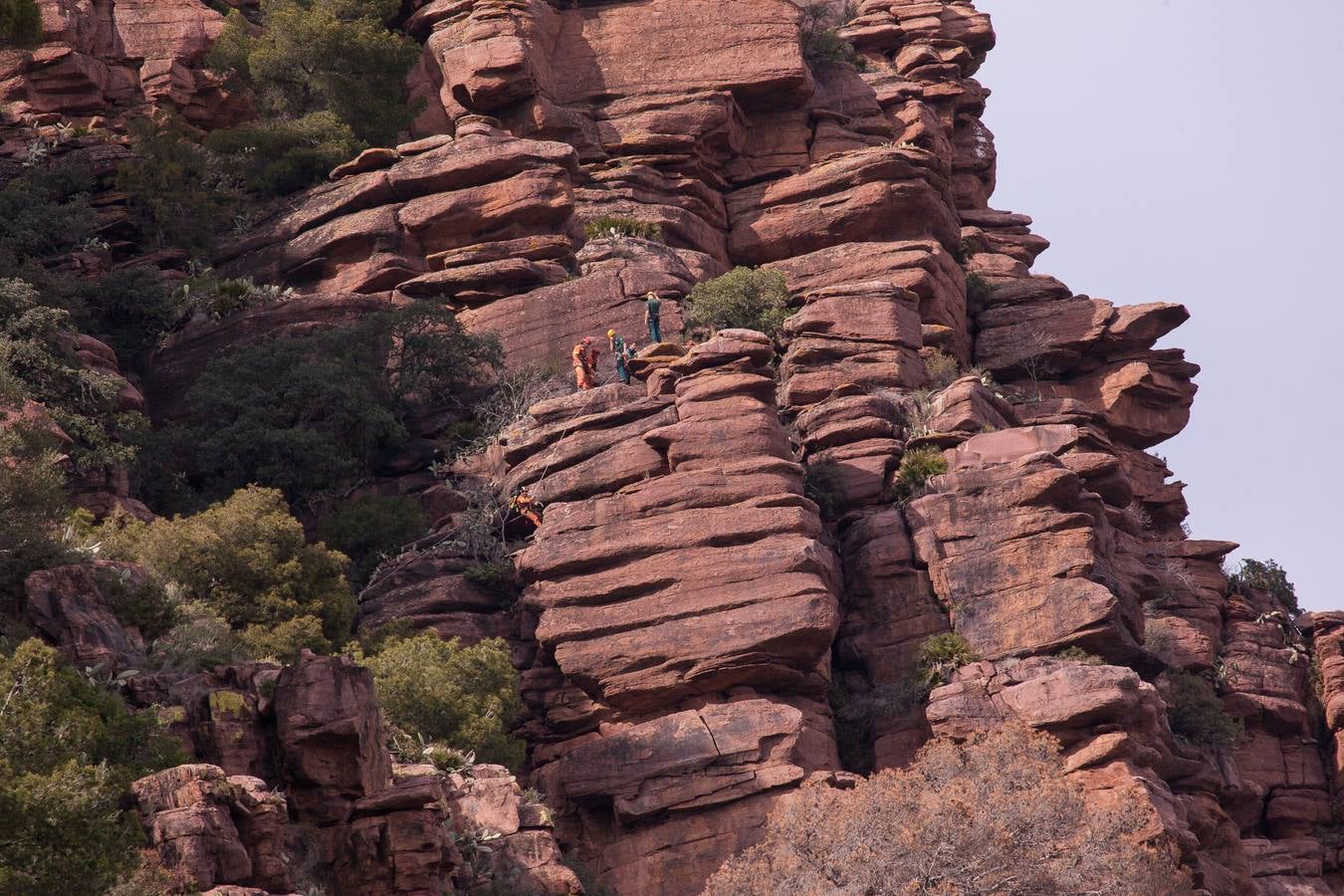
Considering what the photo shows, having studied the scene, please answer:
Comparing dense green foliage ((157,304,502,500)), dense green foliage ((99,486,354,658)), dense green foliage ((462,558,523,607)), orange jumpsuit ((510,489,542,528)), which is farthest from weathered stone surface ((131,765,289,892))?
dense green foliage ((157,304,502,500))

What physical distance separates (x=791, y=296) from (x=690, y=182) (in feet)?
27.2

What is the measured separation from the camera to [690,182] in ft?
210

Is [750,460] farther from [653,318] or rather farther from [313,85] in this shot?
[313,85]

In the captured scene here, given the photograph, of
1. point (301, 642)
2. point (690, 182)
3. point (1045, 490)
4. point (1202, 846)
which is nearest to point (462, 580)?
point (301, 642)

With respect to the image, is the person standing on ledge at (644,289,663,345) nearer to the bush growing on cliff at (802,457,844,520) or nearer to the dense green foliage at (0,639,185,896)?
the bush growing on cliff at (802,457,844,520)

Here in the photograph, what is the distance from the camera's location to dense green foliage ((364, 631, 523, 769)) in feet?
131

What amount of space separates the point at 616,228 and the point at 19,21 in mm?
15832

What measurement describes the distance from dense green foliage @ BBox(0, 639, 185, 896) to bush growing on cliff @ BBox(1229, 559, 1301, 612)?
123ft

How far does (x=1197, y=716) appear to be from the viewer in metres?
50.1

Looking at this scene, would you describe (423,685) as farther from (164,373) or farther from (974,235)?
(974,235)

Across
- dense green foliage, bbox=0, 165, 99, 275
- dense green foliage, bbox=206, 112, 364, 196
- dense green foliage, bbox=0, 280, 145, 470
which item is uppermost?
dense green foliage, bbox=206, 112, 364, 196

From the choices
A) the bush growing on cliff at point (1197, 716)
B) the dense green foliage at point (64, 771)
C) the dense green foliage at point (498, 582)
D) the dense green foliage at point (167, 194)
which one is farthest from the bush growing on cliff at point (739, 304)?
the dense green foliage at point (64, 771)

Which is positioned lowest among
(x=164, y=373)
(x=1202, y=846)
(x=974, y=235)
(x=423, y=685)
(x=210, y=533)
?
(x=1202, y=846)

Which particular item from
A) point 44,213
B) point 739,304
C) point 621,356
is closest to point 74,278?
point 44,213
